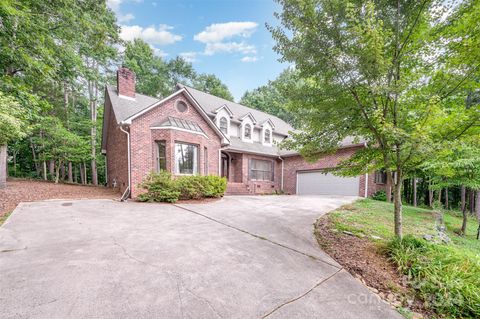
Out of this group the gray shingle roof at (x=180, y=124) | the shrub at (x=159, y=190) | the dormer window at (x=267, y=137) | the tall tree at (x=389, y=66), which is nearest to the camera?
the tall tree at (x=389, y=66)

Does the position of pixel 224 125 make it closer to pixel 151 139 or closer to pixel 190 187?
pixel 151 139

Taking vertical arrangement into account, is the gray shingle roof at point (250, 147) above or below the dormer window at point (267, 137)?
below

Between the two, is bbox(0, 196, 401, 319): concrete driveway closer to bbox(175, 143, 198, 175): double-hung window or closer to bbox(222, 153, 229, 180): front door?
bbox(175, 143, 198, 175): double-hung window

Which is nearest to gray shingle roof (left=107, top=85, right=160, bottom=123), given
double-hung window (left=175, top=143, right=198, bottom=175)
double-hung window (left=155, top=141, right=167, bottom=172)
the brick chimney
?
the brick chimney

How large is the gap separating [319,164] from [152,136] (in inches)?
451

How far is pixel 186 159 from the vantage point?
1104cm

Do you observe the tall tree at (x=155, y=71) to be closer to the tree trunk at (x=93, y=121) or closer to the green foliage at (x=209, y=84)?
the green foliage at (x=209, y=84)

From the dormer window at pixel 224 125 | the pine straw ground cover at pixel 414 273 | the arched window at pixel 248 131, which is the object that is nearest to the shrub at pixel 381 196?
the arched window at pixel 248 131

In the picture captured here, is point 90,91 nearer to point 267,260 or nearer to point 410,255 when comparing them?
point 267,260

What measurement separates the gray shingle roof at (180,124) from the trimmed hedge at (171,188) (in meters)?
2.73

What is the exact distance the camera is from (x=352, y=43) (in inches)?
148

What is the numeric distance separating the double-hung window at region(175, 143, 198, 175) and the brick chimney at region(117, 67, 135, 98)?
5.79 meters

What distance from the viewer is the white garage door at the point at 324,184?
44.0 feet

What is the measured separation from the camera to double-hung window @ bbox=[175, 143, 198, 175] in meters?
10.7
